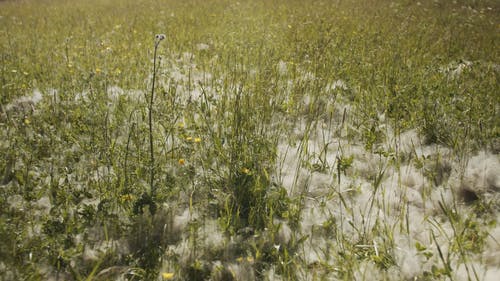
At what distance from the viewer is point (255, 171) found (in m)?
2.12

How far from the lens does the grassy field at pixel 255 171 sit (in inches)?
64.6

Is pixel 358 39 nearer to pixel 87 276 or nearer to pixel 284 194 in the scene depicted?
pixel 284 194

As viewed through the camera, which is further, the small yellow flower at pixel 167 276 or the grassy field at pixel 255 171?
the grassy field at pixel 255 171

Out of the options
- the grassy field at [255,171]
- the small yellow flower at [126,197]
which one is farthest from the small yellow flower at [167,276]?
the small yellow flower at [126,197]

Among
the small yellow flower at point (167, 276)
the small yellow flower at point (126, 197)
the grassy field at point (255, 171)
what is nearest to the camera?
the small yellow flower at point (167, 276)

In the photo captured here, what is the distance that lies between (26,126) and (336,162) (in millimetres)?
2477

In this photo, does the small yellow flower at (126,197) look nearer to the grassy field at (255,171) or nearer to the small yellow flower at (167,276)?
the grassy field at (255,171)

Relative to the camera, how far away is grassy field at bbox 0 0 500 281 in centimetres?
164

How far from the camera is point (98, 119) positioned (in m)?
2.76

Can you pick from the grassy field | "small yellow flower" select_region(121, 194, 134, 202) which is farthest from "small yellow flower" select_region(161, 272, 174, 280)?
"small yellow flower" select_region(121, 194, 134, 202)

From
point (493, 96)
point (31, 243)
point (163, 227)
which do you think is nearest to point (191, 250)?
point (163, 227)

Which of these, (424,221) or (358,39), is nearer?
(424,221)

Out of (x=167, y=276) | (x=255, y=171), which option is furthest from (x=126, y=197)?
(x=255, y=171)

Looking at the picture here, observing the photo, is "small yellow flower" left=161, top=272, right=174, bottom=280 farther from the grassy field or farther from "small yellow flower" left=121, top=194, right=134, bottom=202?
"small yellow flower" left=121, top=194, right=134, bottom=202
